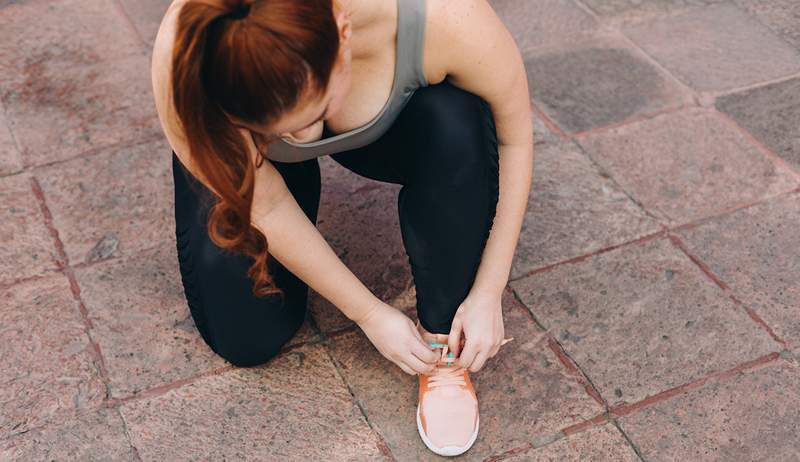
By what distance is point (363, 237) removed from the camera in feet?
7.73

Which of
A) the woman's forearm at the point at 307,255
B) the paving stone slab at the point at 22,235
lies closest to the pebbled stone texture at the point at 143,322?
the paving stone slab at the point at 22,235

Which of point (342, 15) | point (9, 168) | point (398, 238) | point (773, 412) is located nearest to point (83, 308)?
point (9, 168)

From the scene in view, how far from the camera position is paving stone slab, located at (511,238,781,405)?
6.64 feet

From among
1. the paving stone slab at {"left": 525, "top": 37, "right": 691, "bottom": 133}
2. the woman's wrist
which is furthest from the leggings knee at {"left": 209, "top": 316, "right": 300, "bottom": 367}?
the paving stone slab at {"left": 525, "top": 37, "right": 691, "bottom": 133}

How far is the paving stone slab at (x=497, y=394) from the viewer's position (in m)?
1.91

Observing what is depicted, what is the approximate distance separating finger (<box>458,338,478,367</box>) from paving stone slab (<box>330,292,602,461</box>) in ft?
0.50

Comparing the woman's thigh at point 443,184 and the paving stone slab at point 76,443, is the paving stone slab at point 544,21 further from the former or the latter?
the paving stone slab at point 76,443

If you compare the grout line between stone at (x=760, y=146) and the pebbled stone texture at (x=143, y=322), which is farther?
the grout line between stone at (x=760, y=146)

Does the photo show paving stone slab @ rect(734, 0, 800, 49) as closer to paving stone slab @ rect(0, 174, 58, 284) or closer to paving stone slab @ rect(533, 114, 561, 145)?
paving stone slab @ rect(533, 114, 561, 145)

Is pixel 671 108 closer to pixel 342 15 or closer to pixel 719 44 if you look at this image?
pixel 719 44

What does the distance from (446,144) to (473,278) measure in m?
0.31

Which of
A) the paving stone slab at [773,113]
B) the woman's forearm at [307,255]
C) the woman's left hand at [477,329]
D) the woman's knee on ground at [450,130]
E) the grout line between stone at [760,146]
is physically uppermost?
the woman's knee on ground at [450,130]

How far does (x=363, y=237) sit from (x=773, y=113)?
1.25m

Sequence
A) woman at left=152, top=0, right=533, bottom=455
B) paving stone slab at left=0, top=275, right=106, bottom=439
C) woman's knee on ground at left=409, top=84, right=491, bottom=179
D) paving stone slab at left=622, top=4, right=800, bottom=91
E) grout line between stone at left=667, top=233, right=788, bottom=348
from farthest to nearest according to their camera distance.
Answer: paving stone slab at left=622, top=4, right=800, bottom=91, grout line between stone at left=667, top=233, right=788, bottom=348, paving stone slab at left=0, top=275, right=106, bottom=439, woman's knee on ground at left=409, top=84, right=491, bottom=179, woman at left=152, top=0, right=533, bottom=455
